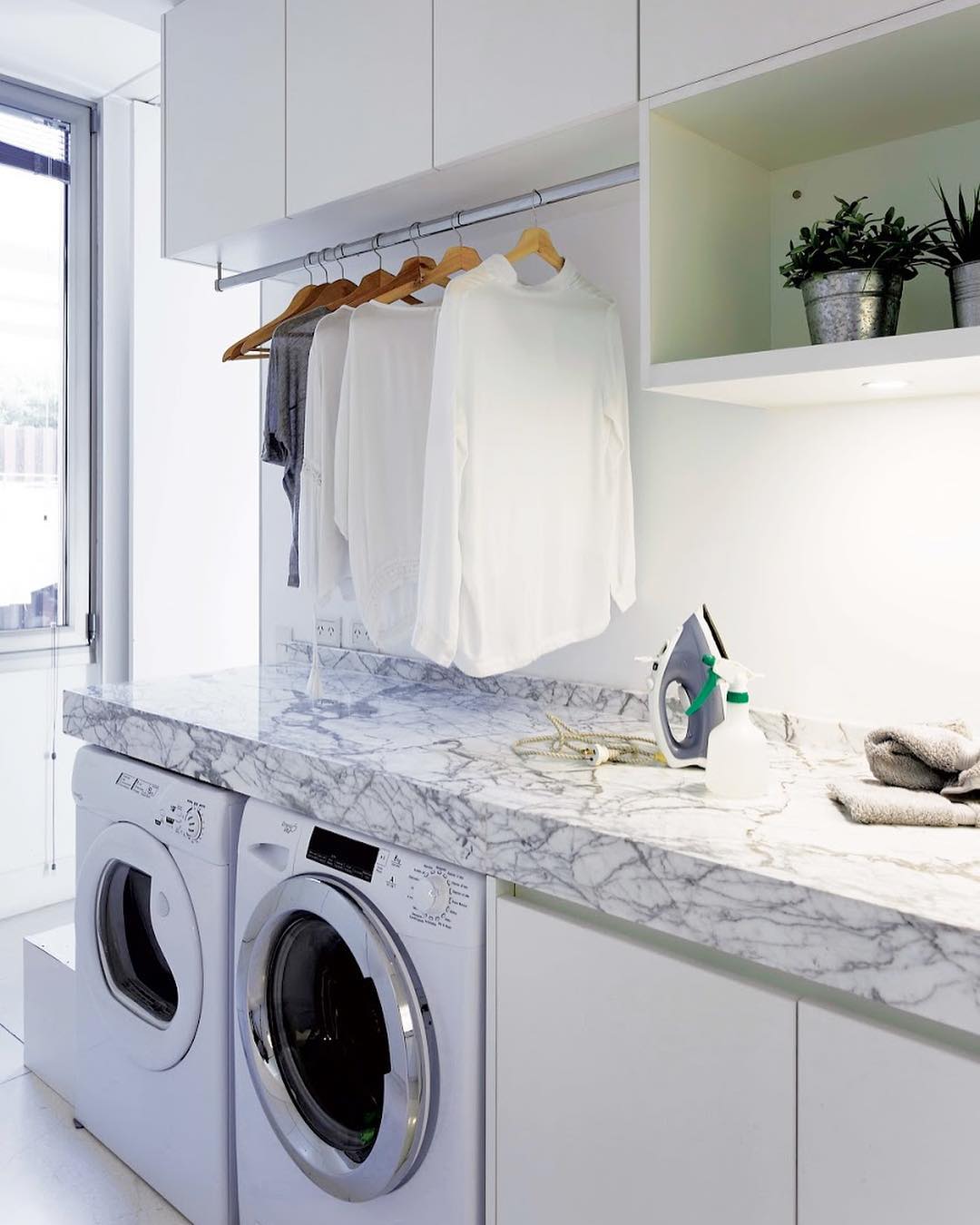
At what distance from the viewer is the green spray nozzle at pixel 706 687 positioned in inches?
60.2

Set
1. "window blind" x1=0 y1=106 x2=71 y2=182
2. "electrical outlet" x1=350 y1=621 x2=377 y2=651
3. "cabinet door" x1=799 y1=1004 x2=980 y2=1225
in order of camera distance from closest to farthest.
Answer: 1. "cabinet door" x1=799 y1=1004 x2=980 y2=1225
2. "electrical outlet" x1=350 y1=621 x2=377 y2=651
3. "window blind" x1=0 y1=106 x2=71 y2=182

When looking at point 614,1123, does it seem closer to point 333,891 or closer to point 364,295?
point 333,891

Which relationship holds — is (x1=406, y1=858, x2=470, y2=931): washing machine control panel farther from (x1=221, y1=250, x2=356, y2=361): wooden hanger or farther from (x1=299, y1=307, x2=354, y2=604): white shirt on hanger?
(x1=221, y1=250, x2=356, y2=361): wooden hanger

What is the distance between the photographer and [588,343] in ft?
6.30

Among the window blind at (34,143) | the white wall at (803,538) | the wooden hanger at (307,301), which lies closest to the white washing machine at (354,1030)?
the white wall at (803,538)

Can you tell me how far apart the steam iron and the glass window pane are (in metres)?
2.52

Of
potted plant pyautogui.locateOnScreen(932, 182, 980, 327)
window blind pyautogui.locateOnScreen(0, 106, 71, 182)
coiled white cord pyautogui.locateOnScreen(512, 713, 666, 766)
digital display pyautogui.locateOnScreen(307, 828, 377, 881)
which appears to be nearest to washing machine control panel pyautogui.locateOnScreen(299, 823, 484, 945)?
digital display pyautogui.locateOnScreen(307, 828, 377, 881)

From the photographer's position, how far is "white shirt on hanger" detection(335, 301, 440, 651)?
6.59 ft

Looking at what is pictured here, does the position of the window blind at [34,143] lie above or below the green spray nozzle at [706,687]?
above

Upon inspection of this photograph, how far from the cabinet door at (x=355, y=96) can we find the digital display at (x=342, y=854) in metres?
1.19

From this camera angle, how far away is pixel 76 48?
3.05 m

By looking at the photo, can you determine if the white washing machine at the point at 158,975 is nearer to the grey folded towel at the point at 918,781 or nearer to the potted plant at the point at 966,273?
the grey folded towel at the point at 918,781

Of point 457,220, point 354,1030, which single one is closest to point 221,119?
point 457,220

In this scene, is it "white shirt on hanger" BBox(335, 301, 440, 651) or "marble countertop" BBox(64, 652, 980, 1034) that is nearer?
"marble countertop" BBox(64, 652, 980, 1034)
